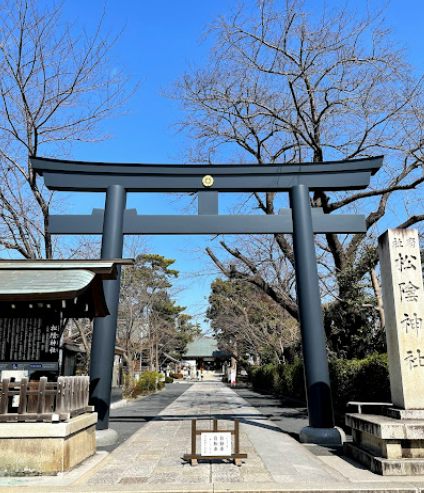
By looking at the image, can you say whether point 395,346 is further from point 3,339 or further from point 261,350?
point 261,350

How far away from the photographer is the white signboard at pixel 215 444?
749 centimetres

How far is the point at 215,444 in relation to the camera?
752 centimetres

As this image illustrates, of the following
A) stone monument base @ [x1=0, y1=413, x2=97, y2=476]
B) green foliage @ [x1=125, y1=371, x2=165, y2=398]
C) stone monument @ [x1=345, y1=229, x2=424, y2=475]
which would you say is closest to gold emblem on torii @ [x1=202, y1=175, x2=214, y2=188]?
stone monument @ [x1=345, y1=229, x2=424, y2=475]

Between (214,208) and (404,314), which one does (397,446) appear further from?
(214,208)

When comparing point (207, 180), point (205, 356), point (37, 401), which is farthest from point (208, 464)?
point (205, 356)

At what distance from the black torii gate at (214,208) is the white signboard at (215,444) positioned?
3.23 metres

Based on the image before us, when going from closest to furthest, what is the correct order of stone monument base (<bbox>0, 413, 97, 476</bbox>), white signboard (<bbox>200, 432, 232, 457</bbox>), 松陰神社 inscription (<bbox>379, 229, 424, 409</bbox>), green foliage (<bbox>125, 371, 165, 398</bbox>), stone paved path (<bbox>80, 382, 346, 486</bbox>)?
stone paved path (<bbox>80, 382, 346, 486</bbox>)
stone monument base (<bbox>0, 413, 97, 476</bbox>)
white signboard (<bbox>200, 432, 232, 457</bbox>)
松陰神社 inscription (<bbox>379, 229, 424, 409</bbox>)
green foliage (<bbox>125, 371, 165, 398</bbox>)

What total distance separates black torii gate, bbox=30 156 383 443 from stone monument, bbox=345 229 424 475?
2.14 metres

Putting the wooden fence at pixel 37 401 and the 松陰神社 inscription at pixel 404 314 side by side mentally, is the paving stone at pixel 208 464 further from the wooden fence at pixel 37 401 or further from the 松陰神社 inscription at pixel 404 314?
the 松陰神社 inscription at pixel 404 314

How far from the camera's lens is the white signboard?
749 cm

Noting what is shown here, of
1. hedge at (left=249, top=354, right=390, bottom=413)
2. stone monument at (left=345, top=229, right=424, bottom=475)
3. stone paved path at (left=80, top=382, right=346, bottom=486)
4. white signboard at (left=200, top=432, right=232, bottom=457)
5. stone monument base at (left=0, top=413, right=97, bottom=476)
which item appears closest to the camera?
stone paved path at (left=80, top=382, right=346, bottom=486)

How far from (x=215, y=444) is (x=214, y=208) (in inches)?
227

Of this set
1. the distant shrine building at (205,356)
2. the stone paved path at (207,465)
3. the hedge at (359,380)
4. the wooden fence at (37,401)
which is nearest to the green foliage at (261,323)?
the hedge at (359,380)

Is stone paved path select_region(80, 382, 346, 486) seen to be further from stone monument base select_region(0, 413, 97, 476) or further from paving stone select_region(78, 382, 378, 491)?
stone monument base select_region(0, 413, 97, 476)
